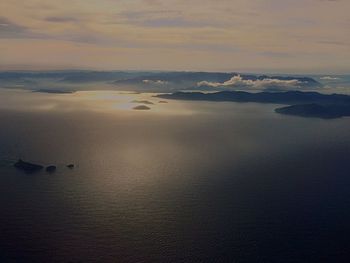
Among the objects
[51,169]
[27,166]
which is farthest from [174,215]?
[27,166]

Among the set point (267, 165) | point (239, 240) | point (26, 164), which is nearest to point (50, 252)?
point (239, 240)

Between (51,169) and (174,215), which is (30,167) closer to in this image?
(51,169)

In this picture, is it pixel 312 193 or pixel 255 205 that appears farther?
pixel 312 193

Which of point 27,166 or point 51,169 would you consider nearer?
point 27,166

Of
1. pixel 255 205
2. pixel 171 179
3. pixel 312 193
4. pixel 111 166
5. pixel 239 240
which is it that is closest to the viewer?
pixel 239 240

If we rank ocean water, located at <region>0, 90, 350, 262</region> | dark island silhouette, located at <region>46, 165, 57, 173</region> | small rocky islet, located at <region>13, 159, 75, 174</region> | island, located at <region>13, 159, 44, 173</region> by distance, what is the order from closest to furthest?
ocean water, located at <region>0, 90, 350, 262</region>
island, located at <region>13, 159, 44, 173</region>
small rocky islet, located at <region>13, 159, 75, 174</region>
dark island silhouette, located at <region>46, 165, 57, 173</region>

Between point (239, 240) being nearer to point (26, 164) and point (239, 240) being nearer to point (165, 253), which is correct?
point (165, 253)

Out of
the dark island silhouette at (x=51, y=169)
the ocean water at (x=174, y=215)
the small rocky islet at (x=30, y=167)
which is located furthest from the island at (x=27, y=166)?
the dark island silhouette at (x=51, y=169)

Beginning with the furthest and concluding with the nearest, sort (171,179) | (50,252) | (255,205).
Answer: (171,179), (255,205), (50,252)

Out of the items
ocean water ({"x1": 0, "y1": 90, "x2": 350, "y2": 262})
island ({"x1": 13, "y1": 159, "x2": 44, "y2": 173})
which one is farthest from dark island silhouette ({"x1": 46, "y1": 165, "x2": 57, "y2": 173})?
ocean water ({"x1": 0, "y1": 90, "x2": 350, "y2": 262})

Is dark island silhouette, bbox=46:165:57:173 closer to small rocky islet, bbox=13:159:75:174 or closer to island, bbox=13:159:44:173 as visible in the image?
small rocky islet, bbox=13:159:75:174

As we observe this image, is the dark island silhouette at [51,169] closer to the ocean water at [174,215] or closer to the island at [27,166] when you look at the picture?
the island at [27,166]
